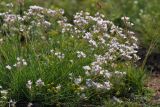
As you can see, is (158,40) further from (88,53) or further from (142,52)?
(88,53)

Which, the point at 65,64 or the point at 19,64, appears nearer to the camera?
the point at 19,64

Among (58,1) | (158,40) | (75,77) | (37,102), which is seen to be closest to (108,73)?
(75,77)

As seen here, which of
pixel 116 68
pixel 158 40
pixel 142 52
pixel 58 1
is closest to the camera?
pixel 116 68

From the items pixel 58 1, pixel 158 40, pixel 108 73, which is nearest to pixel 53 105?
pixel 108 73

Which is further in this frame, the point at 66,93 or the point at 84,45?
the point at 84,45

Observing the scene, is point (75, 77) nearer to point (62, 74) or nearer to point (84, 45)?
point (62, 74)

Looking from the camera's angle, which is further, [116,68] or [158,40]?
[158,40]

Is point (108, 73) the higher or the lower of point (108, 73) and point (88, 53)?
the lower

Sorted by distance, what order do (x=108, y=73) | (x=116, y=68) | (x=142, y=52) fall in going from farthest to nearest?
1. (x=142, y=52)
2. (x=116, y=68)
3. (x=108, y=73)

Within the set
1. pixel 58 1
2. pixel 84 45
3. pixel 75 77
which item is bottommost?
pixel 75 77
